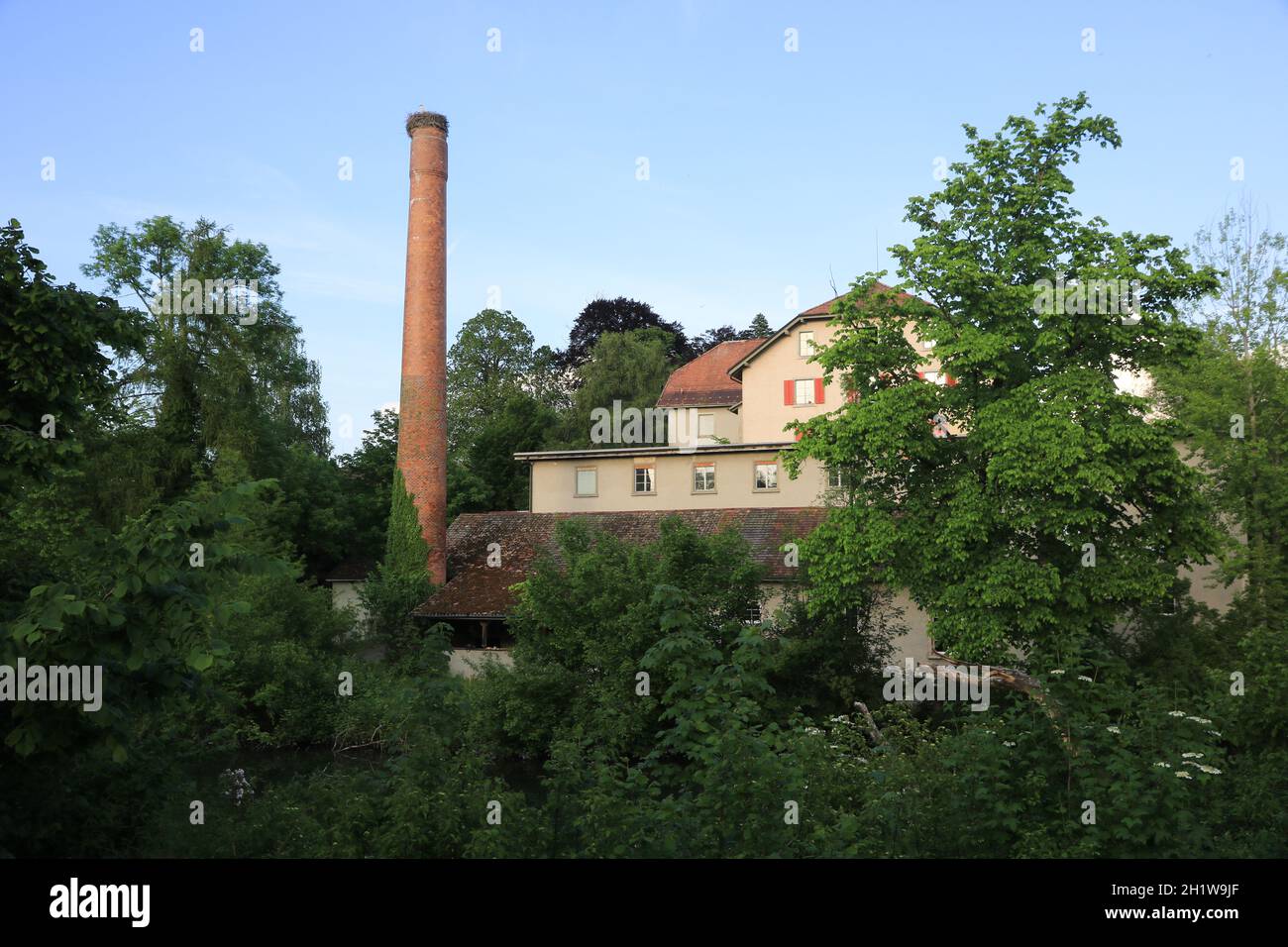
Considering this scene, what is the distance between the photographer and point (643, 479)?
118 feet

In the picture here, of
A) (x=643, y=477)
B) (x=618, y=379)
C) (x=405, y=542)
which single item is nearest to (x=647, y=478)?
(x=643, y=477)

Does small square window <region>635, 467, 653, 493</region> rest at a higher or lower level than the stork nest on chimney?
lower

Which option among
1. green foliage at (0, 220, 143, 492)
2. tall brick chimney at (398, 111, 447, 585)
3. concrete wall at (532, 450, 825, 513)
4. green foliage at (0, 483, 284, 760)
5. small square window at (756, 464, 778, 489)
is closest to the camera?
green foliage at (0, 483, 284, 760)

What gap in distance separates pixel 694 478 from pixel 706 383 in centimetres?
1804

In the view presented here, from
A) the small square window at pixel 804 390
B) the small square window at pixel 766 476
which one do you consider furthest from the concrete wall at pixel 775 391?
the small square window at pixel 766 476

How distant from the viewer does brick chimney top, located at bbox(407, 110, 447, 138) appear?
37.0 m

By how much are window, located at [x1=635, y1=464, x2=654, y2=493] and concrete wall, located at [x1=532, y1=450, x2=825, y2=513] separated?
147 millimetres

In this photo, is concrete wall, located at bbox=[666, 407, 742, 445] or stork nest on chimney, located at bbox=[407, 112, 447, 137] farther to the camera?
concrete wall, located at bbox=[666, 407, 742, 445]

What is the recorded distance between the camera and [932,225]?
76.0 ft

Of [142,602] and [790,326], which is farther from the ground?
[790,326]

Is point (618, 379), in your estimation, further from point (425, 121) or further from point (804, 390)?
point (425, 121)

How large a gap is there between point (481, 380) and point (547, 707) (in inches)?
1717

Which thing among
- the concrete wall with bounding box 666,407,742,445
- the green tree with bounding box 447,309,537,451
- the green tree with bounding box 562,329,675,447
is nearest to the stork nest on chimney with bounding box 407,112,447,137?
the concrete wall with bounding box 666,407,742,445

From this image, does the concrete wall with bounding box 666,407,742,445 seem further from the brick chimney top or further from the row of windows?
the brick chimney top
